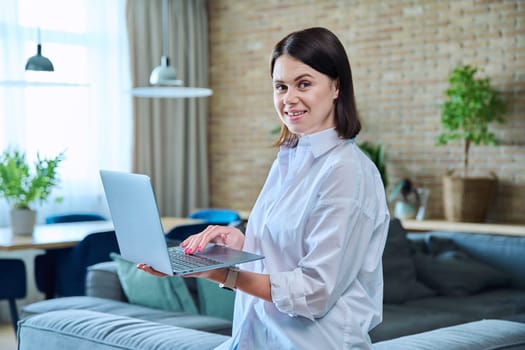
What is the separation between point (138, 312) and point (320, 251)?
180 cm

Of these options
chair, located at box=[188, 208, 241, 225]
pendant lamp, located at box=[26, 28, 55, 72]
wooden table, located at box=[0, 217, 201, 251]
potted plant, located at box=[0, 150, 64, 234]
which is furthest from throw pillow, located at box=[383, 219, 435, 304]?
pendant lamp, located at box=[26, 28, 55, 72]

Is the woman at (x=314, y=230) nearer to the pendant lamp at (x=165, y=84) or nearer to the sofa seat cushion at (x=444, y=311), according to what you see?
the sofa seat cushion at (x=444, y=311)

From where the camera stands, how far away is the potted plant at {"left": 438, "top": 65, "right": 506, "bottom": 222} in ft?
18.9

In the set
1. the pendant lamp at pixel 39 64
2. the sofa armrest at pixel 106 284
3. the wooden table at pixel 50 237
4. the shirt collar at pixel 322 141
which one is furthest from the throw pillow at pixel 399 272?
the shirt collar at pixel 322 141

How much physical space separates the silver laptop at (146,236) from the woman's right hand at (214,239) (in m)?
0.02

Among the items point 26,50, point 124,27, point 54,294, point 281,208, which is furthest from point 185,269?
point 124,27

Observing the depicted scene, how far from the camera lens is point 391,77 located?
657 centimetres

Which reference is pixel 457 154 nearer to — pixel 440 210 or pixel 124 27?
pixel 440 210

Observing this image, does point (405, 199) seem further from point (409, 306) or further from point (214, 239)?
point (214, 239)

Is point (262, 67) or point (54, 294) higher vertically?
point (262, 67)

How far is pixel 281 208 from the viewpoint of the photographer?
5.41 ft

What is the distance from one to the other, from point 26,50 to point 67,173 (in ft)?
3.36

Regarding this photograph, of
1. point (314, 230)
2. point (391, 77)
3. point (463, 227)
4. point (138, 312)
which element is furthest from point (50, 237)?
point (314, 230)

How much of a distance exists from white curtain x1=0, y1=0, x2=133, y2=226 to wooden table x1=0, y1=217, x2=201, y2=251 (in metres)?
0.85
